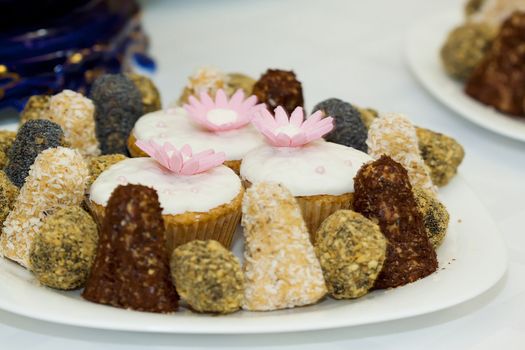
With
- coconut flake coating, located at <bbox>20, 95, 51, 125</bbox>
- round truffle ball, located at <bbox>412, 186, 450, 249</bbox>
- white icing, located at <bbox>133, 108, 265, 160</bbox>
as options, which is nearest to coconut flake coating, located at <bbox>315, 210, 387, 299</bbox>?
round truffle ball, located at <bbox>412, 186, 450, 249</bbox>

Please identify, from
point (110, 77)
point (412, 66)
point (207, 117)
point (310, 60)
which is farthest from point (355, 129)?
point (310, 60)

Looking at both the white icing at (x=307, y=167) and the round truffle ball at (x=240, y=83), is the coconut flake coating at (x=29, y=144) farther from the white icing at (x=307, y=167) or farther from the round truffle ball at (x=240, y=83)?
the round truffle ball at (x=240, y=83)

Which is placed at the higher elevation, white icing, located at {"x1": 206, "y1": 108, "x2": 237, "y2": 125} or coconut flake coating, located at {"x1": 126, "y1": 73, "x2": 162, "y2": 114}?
white icing, located at {"x1": 206, "y1": 108, "x2": 237, "y2": 125}

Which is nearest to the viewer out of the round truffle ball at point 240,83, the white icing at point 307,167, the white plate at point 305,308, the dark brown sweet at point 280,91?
the white plate at point 305,308

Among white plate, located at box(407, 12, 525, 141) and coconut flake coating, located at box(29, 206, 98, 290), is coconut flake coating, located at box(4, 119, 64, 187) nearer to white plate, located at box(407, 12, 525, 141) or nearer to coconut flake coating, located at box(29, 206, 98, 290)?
coconut flake coating, located at box(29, 206, 98, 290)

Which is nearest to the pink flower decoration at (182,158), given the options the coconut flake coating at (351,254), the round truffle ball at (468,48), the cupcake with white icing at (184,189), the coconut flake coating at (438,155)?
the cupcake with white icing at (184,189)

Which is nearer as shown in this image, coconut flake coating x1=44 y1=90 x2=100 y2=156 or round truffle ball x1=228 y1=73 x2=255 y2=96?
coconut flake coating x1=44 y1=90 x2=100 y2=156

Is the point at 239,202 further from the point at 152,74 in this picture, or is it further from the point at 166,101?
the point at 152,74
